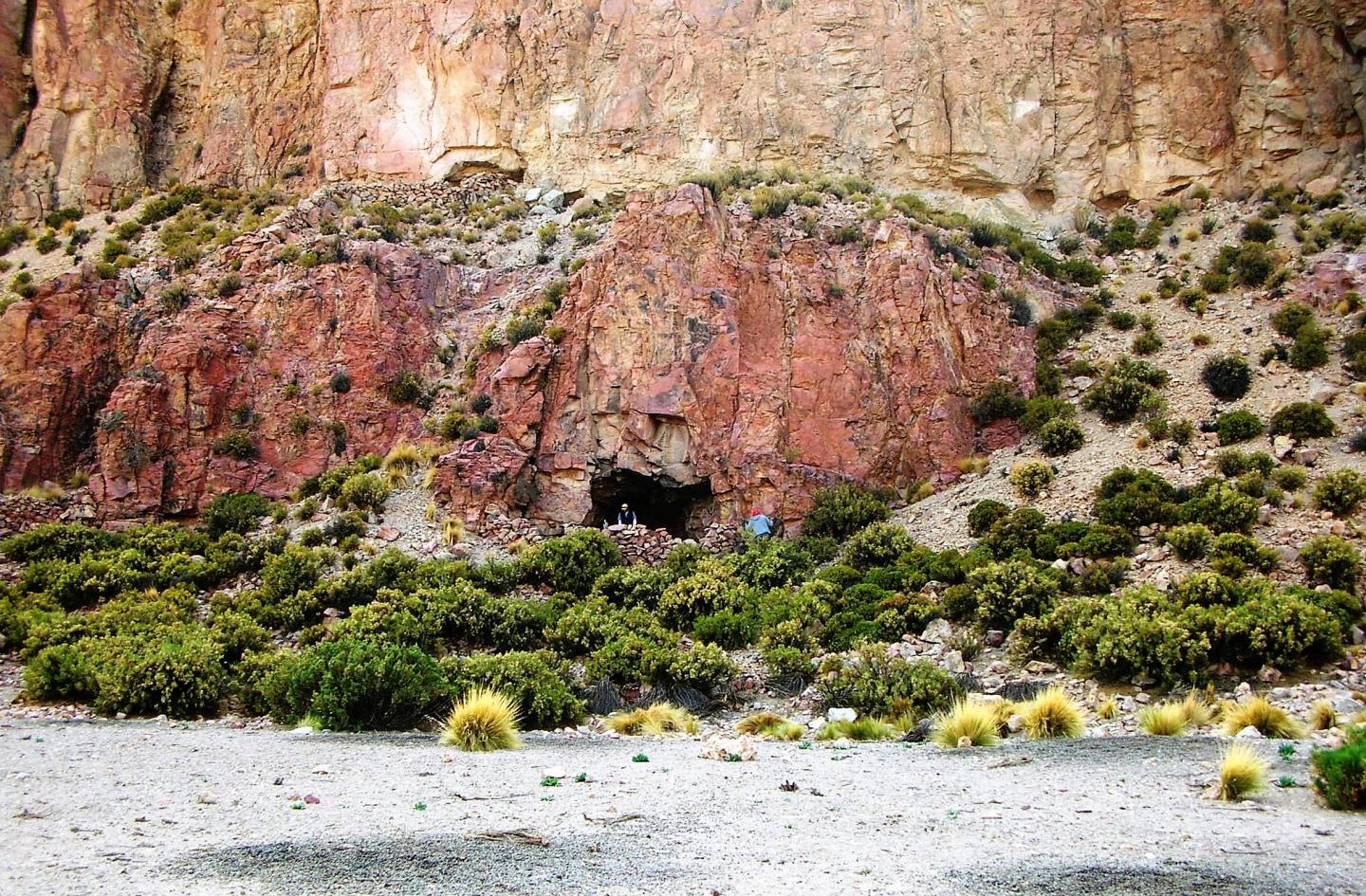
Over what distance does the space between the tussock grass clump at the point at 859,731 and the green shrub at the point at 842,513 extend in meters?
12.1

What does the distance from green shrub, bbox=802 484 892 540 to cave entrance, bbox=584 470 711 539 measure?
352 cm

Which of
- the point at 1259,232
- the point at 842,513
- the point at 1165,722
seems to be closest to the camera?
the point at 1165,722

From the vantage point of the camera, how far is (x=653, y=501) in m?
31.5

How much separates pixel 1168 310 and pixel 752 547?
17.7 metres

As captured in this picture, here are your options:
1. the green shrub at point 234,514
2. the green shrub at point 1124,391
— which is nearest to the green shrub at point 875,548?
the green shrub at point 1124,391

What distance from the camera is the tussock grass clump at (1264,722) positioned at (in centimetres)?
1280

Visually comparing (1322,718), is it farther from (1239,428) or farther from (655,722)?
(1239,428)

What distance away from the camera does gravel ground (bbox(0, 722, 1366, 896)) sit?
7.24m

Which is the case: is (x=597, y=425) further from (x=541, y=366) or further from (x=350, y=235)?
(x=350, y=235)

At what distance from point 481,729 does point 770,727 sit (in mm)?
4934

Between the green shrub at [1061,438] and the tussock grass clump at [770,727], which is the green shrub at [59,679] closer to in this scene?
the tussock grass clump at [770,727]

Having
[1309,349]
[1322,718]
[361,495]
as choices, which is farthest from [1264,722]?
[361,495]

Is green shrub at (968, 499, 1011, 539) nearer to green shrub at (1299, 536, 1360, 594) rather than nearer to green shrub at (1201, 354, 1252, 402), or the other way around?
green shrub at (1299, 536, 1360, 594)

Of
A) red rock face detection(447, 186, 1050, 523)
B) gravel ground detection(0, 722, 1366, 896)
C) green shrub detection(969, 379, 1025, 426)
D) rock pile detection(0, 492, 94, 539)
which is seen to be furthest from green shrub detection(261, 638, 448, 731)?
green shrub detection(969, 379, 1025, 426)
